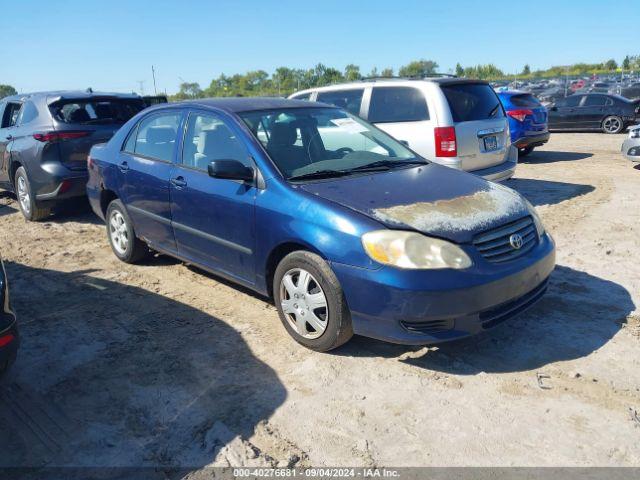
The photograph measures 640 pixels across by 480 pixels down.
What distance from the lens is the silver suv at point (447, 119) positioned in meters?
6.70

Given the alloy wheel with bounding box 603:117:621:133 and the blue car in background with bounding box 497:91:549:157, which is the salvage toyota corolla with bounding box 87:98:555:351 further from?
the alloy wheel with bounding box 603:117:621:133

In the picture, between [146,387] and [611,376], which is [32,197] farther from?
[611,376]

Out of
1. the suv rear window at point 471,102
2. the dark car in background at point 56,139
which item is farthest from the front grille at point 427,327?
the dark car in background at point 56,139

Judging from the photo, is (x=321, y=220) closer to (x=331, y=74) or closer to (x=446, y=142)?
(x=446, y=142)

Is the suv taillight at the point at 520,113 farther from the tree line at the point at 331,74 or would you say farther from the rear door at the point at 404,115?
the tree line at the point at 331,74

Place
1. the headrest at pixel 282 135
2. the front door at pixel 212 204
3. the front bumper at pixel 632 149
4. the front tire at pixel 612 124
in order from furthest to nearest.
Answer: the front tire at pixel 612 124
the front bumper at pixel 632 149
the headrest at pixel 282 135
the front door at pixel 212 204

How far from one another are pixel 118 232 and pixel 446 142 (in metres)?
3.96

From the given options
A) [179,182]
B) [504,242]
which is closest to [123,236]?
[179,182]

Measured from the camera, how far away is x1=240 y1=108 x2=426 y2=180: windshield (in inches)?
159

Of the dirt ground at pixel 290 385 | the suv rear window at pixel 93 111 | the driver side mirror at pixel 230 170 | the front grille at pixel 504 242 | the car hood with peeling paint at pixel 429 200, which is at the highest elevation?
the suv rear window at pixel 93 111

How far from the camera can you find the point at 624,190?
27.2 ft

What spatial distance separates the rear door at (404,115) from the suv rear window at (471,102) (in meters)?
0.34

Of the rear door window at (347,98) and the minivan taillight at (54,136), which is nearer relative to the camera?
the minivan taillight at (54,136)

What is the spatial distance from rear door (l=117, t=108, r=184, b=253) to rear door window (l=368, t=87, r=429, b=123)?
11.0 ft
